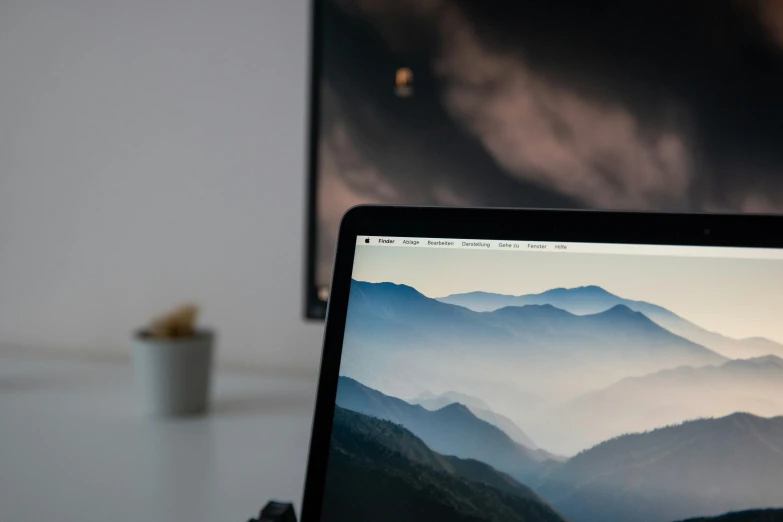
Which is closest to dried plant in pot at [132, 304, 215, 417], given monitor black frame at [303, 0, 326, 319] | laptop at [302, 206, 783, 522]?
monitor black frame at [303, 0, 326, 319]

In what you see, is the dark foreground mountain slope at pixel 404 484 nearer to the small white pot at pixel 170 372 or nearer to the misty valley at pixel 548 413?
the misty valley at pixel 548 413

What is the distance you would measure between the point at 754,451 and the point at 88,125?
3.30 feet

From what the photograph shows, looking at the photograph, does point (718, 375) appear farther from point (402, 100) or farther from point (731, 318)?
point (402, 100)

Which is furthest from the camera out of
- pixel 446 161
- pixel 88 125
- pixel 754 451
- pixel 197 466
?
pixel 88 125

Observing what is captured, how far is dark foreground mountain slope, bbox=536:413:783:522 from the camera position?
0.42m

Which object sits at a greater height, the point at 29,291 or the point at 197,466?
the point at 29,291

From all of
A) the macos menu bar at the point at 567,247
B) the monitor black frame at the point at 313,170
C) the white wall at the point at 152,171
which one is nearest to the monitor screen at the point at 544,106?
the monitor black frame at the point at 313,170

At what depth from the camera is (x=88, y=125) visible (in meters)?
1.08

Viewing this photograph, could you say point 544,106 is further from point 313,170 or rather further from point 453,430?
point 453,430

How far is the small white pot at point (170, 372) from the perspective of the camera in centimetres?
83

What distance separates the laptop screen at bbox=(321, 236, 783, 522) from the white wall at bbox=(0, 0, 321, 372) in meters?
0.54

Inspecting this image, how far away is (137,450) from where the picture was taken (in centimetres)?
74

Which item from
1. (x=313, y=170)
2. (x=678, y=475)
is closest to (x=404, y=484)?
(x=678, y=475)

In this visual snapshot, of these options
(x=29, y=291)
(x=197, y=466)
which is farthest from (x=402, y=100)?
(x=29, y=291)
